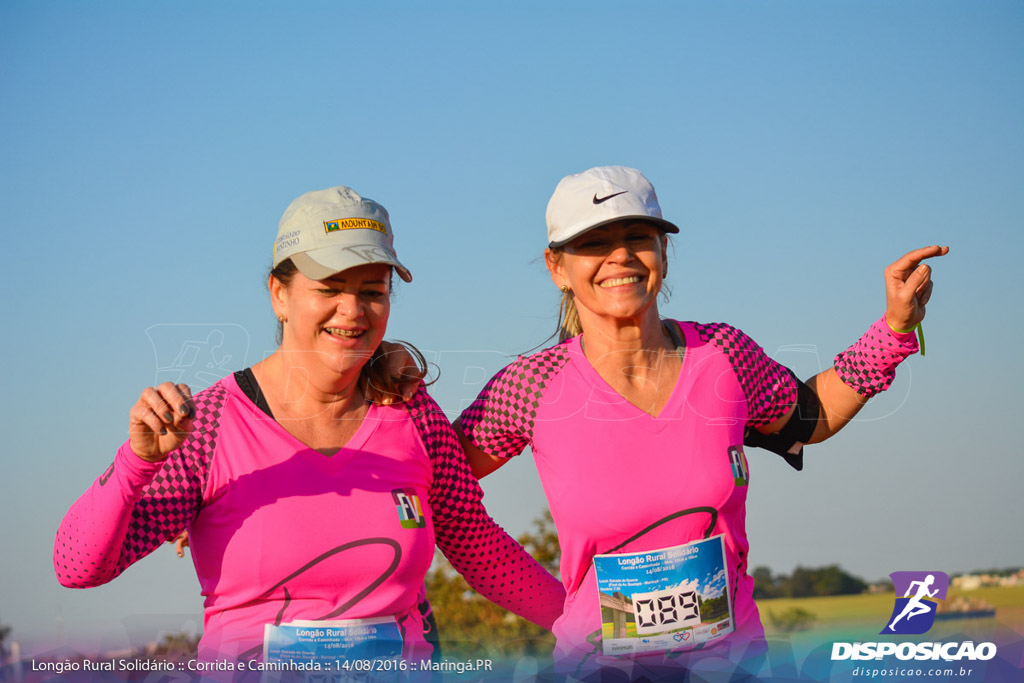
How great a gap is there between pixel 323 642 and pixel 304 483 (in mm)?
594

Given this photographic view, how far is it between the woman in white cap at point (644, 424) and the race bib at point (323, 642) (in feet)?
2.58

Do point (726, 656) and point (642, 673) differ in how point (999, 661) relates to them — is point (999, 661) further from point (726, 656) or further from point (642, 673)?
point (642, 673)

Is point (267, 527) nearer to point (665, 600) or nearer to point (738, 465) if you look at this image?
point (665, 600)

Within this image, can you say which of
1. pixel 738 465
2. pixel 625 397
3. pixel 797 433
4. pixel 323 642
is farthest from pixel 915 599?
pixel 323 642

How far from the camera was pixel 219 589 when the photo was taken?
3.77m

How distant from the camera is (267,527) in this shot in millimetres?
3732

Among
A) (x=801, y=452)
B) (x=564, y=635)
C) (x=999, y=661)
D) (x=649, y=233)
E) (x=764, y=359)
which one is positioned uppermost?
(x=649, y=233)

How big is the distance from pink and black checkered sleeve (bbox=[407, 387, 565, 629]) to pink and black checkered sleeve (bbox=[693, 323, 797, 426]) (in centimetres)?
121

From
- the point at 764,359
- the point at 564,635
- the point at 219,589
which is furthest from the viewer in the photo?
the point at 764,359

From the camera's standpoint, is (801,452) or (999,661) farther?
(801,452)

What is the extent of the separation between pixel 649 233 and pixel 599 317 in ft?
1.37

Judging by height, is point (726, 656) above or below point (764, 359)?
below

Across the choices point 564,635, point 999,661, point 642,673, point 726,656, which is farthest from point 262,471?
point 999,661

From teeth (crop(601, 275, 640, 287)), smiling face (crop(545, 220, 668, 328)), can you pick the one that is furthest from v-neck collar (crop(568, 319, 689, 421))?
teeth (crop(601, 275, 640, 287))
